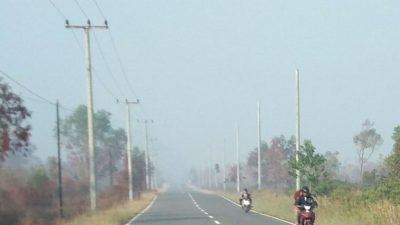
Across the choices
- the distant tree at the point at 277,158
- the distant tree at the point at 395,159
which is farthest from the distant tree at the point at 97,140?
the distant tree at the point at 395,159

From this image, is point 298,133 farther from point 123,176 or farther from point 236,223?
point 123,176

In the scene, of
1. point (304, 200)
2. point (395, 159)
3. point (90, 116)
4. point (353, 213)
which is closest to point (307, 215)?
point (304, 200)

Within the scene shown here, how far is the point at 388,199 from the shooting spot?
95.5 ft

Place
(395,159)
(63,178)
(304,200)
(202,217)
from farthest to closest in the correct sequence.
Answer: (63,178) < (202,217) < (395,159) < (304,200)

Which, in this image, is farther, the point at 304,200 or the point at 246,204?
the point at 246,204

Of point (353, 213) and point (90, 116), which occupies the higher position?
point (90, 116)

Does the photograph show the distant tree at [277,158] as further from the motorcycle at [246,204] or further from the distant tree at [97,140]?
the motorcycle at [246,204]

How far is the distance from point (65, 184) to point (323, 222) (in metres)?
41.1

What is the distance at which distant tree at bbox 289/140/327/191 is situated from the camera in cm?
3544

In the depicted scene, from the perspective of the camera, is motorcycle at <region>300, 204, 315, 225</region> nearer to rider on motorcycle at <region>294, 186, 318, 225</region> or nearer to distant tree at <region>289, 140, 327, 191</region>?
rider on motorcycle at <region>294, 186, 318, 225</region>

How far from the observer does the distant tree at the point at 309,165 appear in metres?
35.4

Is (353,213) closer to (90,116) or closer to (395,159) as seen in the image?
(395,159)

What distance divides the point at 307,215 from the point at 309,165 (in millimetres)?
13594

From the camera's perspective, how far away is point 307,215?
74.0ft
